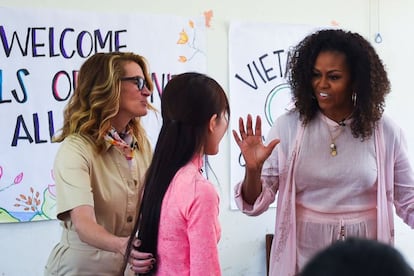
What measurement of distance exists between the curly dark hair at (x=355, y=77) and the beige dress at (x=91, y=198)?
567 mm

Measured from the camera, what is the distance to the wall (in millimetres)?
2439

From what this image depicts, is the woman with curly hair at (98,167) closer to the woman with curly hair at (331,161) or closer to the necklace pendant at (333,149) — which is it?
the woman with curly hair at (331,161)

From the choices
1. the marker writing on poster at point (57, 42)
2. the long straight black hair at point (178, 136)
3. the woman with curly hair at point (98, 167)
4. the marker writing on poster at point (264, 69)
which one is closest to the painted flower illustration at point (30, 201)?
the marker writing on poster at point (57, 42)

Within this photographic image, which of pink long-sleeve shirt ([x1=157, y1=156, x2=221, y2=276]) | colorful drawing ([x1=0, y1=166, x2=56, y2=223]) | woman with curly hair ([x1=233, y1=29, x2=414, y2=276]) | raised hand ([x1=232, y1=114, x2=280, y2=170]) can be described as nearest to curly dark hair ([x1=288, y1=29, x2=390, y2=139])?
woman with curly hair ([x1=233, y1=29, x2=414, y2=276])

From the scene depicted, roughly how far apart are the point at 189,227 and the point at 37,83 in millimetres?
1483

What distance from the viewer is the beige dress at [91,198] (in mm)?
Answer: 1450

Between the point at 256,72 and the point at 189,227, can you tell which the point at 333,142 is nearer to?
the point at 189,227

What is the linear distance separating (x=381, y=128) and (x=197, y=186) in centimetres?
68

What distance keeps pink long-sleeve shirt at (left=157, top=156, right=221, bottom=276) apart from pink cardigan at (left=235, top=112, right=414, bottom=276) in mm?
383

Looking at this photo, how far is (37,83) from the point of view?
242 cm

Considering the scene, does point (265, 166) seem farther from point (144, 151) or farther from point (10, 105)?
point (10, 105)

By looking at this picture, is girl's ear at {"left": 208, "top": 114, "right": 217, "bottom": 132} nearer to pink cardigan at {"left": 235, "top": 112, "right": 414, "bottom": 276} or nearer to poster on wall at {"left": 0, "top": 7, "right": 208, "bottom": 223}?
pink cardigan at {"left": 235, "top": 112, "right": 414, "bottom": 276}

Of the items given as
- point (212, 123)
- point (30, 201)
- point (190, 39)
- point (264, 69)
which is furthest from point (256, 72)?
point (212, 123)

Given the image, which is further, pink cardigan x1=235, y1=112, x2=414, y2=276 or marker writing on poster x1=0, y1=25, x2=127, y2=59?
marker writing on poster x1=0, y1=25, x2=127, y2=59
